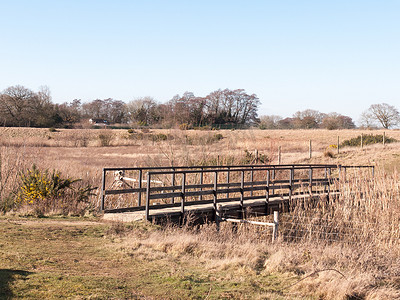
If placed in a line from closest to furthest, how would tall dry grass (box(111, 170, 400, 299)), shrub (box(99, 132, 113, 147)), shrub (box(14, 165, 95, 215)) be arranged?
tall dry grass (box(111, 170, 400, 299))
shrub (box(14, 165, 95, 215))
shrub (box(99, 132, 113, 147))

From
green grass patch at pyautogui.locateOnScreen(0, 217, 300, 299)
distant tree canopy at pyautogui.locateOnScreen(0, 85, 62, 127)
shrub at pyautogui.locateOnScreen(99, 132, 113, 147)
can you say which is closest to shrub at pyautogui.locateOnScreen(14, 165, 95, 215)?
green grass patch at pyautogui.locateOnScreen(0, 217, 300, 299)

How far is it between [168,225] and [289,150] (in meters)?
34.5

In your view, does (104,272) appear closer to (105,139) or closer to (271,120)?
(105,139)

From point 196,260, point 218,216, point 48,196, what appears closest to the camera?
point 196,260

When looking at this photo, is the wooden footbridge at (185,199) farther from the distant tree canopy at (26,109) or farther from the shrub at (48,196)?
the distant tree canopy at (26,109)

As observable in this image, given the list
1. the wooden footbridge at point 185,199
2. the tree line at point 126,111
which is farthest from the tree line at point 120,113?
the wooden footbridge at point 185,199

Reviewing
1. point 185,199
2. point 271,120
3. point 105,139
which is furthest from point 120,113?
point 185,199

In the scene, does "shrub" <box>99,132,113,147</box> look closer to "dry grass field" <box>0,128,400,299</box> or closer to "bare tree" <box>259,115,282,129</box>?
"dry grass field" <box>0,128,400,299</box>

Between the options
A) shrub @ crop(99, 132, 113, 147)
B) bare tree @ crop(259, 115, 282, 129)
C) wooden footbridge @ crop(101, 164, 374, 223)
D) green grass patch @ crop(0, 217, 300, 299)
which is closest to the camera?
green grass patch @ crop(0, 217, 300, 299)

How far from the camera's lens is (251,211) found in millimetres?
15039

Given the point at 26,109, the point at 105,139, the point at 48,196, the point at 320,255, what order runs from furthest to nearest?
the point at 26,109, the point at 105,139, the point at 48,196, the point at 320,255

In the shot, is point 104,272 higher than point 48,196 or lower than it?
lower

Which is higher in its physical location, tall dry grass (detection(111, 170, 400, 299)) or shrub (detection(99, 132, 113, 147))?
shrub (detection(99, 132, 113, 147))

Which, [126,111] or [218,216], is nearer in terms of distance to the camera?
[218,216]
